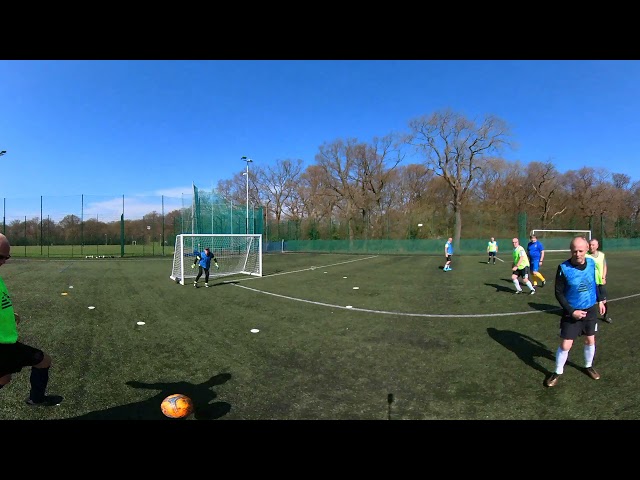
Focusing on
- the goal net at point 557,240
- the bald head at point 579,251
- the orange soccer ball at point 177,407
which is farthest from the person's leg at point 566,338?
the goal net at point 557,240

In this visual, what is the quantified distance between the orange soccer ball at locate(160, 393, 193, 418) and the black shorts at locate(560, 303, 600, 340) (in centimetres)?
434

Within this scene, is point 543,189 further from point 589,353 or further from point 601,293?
point 589,353

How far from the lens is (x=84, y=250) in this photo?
3183 centimetres

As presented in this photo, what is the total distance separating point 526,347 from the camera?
17.5 feet

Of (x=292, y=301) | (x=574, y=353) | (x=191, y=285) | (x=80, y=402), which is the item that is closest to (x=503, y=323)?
(x=574, y=353)

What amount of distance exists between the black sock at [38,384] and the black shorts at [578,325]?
227 inches

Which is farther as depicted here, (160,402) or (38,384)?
(160,402)

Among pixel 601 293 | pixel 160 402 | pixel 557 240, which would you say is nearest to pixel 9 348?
pixel 160 402

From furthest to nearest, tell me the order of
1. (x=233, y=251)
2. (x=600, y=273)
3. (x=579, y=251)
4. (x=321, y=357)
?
(x=233, y=251), (x=600, y=273), (x=321, y=357), (x=579, y=251)

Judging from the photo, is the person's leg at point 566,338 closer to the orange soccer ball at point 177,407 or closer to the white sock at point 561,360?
the white sock at point 561,360

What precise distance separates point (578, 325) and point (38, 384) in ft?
19.9

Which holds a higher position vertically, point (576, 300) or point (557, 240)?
point (557, 240)

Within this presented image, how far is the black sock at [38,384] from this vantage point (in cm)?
327

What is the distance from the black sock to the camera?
3266 millimetres
